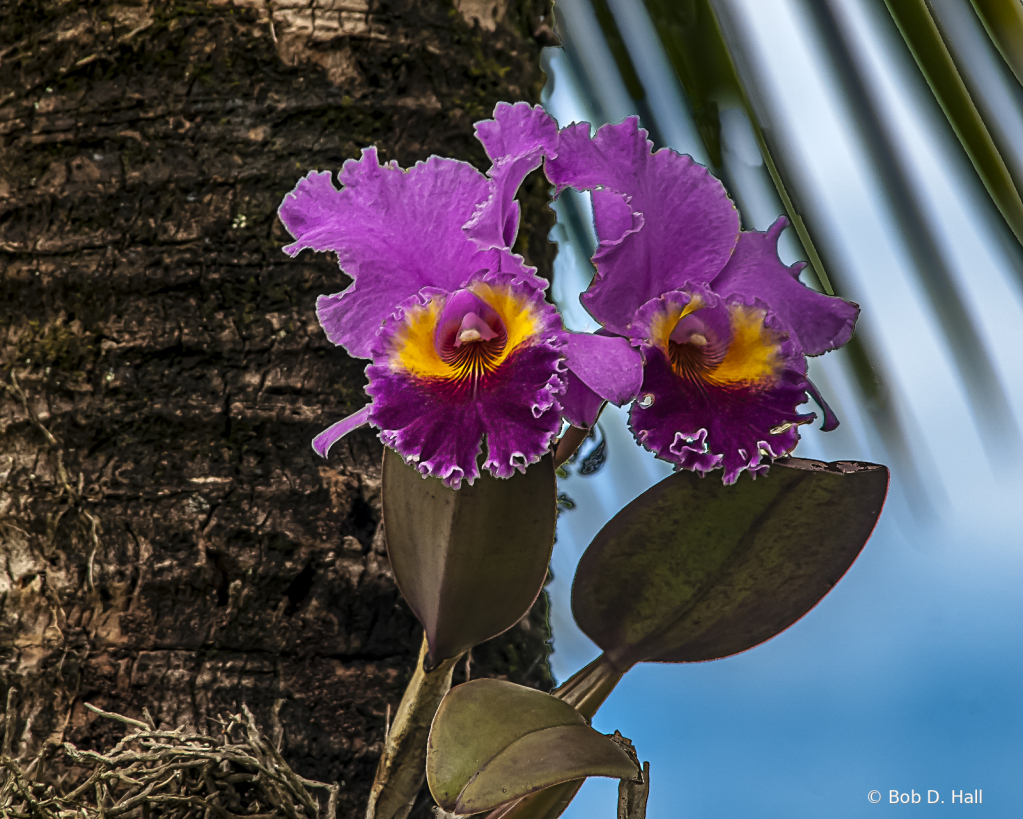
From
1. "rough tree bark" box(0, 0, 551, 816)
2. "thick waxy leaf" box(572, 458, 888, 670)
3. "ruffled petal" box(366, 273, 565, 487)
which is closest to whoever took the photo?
"ruffled petal" box(366, 273, 565, 487)

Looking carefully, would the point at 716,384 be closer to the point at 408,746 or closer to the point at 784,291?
the point at 784,291

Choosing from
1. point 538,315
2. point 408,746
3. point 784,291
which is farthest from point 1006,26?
point 408,746

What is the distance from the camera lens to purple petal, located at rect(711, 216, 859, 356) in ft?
2.22

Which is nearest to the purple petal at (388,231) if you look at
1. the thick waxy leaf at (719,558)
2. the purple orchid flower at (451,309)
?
the purple orchid flower at (451,309)

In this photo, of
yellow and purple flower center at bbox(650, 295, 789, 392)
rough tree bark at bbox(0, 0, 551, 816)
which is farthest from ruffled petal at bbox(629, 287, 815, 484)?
rough tree bark at bbox(0, 0, 551, 816)

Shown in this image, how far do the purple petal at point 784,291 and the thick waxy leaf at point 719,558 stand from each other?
0.10 metres

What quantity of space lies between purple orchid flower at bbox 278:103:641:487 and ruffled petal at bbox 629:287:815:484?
3 centimetres

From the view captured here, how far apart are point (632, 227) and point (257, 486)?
1.59 feet

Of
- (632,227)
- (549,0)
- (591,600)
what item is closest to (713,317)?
(632,227)

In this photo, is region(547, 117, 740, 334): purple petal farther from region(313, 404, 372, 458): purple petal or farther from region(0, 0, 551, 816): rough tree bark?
region(0, 0, 551, 816): rough tree bark

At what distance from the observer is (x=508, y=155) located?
0.60 metres

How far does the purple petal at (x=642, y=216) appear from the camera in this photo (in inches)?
24.3

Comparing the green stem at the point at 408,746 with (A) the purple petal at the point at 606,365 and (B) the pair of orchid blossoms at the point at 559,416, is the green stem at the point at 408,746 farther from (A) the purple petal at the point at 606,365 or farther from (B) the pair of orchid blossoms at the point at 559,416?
(A) the purple petal at the point at 606,365

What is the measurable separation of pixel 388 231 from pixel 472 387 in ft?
0.45
